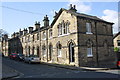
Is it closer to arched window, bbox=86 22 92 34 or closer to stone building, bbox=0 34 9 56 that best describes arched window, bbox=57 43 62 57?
arched window, bbox=86 22 92 34

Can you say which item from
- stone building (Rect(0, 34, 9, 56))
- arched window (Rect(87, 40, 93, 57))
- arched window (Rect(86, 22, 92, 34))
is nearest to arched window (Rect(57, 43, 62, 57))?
arched window (Rect(87, 40, 93, 57))

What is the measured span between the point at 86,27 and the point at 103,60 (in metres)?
6.32

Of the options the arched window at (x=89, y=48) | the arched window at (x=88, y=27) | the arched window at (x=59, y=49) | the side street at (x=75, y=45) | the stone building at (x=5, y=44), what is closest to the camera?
the side street at (x=75, y=45)

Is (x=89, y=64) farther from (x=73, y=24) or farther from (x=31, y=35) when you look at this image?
(x=31, y=35)

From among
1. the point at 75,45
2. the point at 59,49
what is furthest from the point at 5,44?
the point at 75,45

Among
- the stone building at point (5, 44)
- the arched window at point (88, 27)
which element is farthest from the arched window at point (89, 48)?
the stone building at point (5, 44)

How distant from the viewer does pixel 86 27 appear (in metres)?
21.1

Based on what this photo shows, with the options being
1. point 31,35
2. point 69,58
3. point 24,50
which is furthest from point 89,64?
point 24,50

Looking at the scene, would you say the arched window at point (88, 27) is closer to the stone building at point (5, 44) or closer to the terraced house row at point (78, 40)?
the terraced house row at point (78, 40)

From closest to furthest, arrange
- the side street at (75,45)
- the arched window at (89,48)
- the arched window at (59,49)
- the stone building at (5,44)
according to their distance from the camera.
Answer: the side street at (75,45), the arched window at (89,48), the arched window at (59,49), the stone building at (5,44)

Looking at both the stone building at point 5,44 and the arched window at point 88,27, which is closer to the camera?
the arched window at point 88,27

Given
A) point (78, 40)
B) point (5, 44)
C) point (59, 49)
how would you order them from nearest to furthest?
1. point (78, 40)
2. point (59, 49)
3. point (5, 44)

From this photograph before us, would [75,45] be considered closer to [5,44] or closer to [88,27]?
[88,27]

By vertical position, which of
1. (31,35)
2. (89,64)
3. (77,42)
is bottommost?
(89,64)
